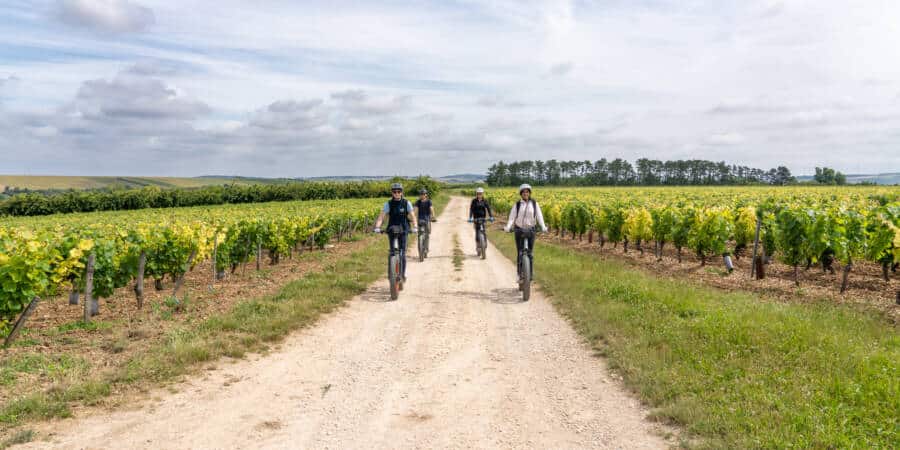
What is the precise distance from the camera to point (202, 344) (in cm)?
657

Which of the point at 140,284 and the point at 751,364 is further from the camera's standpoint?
the point at 140,284

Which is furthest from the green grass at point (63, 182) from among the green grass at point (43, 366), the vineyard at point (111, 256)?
the green grass at point (43, 366)

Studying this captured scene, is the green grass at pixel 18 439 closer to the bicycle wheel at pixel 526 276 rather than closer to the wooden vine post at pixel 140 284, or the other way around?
the wooden vine post at pixel 140 284

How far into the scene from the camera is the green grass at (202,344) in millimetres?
4859

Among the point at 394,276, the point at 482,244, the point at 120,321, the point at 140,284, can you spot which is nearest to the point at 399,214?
the point at 394,276

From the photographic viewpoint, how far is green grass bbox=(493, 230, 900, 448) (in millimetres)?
4207

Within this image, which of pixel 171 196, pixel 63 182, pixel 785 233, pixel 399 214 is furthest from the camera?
pixel 63 182

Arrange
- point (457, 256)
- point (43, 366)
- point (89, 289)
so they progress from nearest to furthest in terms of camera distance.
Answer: point (43, 366), point (89, 289), point (457, 256)

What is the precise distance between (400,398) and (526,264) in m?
5.17

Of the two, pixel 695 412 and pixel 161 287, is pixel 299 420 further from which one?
pixel 161 287

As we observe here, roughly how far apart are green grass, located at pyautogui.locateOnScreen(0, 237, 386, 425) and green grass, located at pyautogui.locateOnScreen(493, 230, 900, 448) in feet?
14.7

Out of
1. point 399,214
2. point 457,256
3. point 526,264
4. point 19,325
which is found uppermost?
point 399,214

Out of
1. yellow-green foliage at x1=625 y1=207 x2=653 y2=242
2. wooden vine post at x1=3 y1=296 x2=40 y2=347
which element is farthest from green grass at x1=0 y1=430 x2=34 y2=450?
yellow-green foliage at x1=625 y1=207 x2=653 y2=242

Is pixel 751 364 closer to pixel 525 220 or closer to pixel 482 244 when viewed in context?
pixel 525 220
